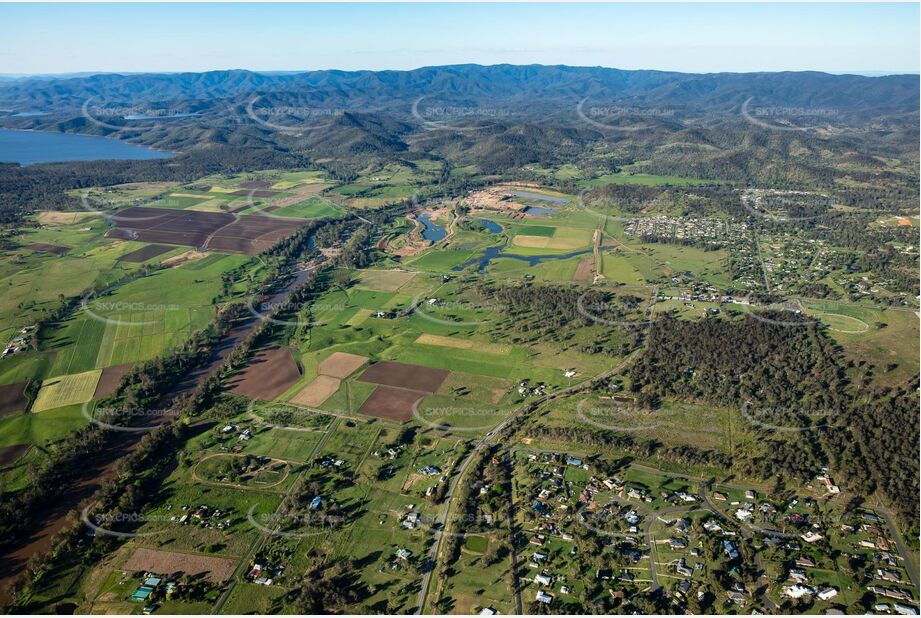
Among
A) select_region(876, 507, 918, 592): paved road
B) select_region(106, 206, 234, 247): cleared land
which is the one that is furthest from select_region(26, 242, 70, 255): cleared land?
select_region(876, 507, 918, 592): paved road

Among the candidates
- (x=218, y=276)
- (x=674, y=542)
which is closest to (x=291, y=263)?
(x=218, y=276)

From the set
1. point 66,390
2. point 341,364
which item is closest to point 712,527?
point 341,364

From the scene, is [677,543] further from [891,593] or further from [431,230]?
[431,230]

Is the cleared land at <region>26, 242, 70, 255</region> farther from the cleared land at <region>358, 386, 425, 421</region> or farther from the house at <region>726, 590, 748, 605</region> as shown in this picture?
the house at <region>726, 590, 748, 605</region>

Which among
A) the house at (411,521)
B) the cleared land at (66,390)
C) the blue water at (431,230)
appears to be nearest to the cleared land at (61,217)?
the blue water at (431,230)

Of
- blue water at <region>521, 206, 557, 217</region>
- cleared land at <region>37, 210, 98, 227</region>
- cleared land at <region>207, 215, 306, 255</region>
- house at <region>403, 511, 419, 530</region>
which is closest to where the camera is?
house at <region>403, 511, 419, 530</region>

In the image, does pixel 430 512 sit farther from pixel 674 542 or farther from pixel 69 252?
pixel 69 252
